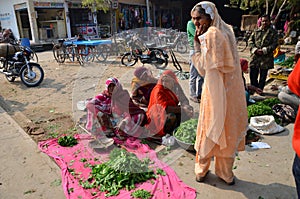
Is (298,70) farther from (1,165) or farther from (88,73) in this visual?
(88,73)

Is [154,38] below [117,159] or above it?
above

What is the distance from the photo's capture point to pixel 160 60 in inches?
311

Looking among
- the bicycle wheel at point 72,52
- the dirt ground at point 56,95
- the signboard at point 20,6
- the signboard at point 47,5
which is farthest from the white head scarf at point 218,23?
the signboard at point 20,6

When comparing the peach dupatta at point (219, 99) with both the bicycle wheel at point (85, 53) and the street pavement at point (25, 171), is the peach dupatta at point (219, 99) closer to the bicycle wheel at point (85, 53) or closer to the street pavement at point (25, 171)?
the street pavement at point (25, 171)

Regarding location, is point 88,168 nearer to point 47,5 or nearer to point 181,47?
point 181,47

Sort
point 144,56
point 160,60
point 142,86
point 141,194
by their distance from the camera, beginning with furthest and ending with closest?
point 144,56 < point 160,60 < point 142,86 < point 141,194

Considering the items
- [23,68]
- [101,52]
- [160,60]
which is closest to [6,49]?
[23,68]

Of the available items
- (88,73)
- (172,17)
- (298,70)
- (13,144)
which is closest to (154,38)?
(88,73)

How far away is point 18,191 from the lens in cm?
263

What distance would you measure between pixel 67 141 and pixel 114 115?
28.4 inches

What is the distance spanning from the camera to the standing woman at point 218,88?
206 cm

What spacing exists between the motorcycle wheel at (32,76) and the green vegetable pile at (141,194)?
5.25 metres

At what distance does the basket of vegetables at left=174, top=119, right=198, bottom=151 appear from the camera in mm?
3145

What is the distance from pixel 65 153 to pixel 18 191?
2.47ft
